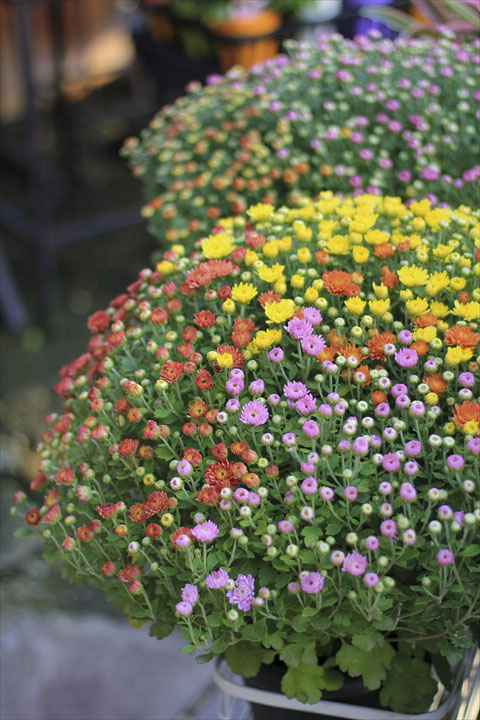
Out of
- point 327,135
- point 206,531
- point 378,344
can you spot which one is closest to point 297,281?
point 378,344

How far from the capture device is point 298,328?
1.01 m

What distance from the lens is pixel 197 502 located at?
3.31ft

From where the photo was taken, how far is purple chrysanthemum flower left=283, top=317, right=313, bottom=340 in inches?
39.4

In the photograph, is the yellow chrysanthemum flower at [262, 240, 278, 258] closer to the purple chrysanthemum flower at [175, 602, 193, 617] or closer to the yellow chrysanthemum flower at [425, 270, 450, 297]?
the yellow chrysanthemum flower at [425, 270, 450, 297]

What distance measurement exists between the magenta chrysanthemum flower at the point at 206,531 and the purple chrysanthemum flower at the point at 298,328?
0.25 meters

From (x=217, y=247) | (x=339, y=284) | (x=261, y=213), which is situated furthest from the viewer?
(x=261, y=213)

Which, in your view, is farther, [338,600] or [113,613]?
[113,613]

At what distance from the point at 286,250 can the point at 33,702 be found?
1.36 m

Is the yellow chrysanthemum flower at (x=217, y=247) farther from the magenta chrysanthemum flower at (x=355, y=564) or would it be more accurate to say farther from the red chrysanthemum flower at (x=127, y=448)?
the magenta chrysanthemum flower at (x=355, y=564)

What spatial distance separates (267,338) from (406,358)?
17 cm

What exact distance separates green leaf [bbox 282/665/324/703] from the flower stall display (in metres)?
0.85

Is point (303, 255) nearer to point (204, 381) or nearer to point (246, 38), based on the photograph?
Result: point (204, 381)

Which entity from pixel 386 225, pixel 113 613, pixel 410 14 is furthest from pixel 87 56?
pixel 386 225

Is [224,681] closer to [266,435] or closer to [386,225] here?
[266,435]
